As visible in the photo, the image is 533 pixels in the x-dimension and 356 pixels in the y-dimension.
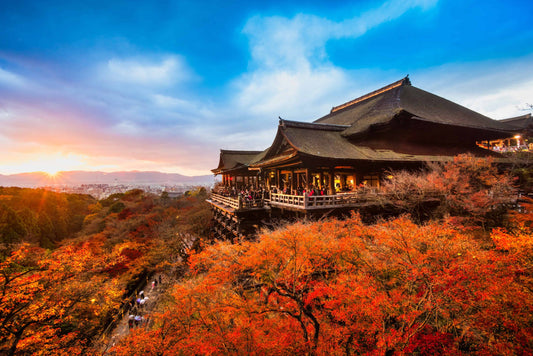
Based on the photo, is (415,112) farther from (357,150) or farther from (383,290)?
(383,290)

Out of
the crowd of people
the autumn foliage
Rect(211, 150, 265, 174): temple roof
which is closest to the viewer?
the autumn foliage

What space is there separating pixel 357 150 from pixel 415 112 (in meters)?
8.27

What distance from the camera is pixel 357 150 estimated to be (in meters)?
16.7

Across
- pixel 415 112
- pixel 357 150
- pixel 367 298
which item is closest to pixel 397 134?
pixel 415 112

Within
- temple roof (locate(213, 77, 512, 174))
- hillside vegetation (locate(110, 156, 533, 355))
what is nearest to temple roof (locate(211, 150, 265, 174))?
temple roof (locate(213, 77, 512, 174))

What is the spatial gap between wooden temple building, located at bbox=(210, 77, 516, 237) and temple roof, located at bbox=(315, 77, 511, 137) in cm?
9

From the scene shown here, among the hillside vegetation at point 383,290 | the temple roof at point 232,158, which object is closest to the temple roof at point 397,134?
the hillside vegetation at point 383,290

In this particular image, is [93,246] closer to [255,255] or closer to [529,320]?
[255,255]

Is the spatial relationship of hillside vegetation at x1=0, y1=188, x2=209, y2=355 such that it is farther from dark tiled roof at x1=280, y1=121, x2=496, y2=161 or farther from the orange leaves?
dark tiled roof at x1=280, y1=121, x2=496, y2=161

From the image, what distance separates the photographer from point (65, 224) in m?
34.8

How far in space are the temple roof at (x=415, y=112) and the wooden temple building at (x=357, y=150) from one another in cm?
9

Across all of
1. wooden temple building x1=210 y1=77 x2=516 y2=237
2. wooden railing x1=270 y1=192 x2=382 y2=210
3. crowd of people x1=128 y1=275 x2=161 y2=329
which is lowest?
crowd of people x1=128 y1=275 x2=161 y2=329

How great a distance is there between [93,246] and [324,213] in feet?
90.9

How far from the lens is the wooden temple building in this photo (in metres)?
14.3
